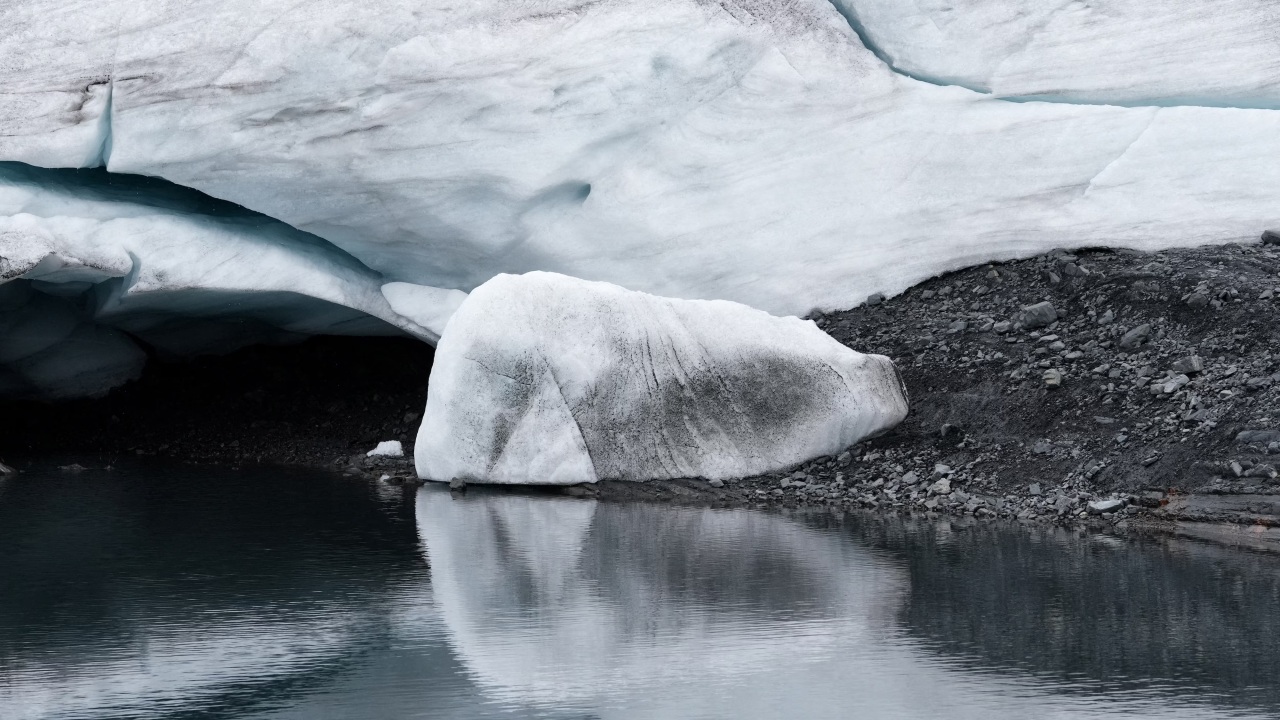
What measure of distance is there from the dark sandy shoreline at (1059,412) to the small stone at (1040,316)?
1cm

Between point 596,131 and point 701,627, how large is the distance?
6.68 m

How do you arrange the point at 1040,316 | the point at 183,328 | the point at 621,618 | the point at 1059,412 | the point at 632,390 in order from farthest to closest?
1. the point at 183,328
2. the point at 1040,316
3. the point at 632,390
4. the point at 1059,412
5. the point at 621,618

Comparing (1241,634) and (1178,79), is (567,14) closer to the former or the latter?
(1178,79)

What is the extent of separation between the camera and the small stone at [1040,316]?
10000 mm

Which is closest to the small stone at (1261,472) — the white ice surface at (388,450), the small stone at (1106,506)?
the small stone at (1106,506)

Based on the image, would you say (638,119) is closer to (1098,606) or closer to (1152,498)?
(1152,498)

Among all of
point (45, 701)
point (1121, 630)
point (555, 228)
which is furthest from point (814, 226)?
point (45, 701)

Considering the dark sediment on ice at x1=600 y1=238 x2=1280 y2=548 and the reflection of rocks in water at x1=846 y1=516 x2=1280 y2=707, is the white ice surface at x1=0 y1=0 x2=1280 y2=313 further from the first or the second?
the reflection of rocks in water at x1=846 y1=516 x2=1280 y2=707

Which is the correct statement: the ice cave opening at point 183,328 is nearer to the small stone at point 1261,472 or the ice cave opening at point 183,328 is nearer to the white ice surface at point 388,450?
the white ice surface at point 388,450

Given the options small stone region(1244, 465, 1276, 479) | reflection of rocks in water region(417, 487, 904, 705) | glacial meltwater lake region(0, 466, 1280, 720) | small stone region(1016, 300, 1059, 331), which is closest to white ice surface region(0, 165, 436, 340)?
glacial meltwater lake region(0, 466, 1280, 720)

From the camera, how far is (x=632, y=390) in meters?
9.80

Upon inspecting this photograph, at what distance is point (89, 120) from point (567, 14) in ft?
13.3

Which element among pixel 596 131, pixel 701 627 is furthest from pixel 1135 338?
pixel 701 627

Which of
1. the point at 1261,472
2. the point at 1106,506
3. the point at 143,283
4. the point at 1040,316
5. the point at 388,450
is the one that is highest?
the point at 143,283
